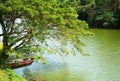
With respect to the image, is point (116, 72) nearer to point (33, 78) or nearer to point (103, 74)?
point (103, 74)

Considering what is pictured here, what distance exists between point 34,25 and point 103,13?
1384 inches

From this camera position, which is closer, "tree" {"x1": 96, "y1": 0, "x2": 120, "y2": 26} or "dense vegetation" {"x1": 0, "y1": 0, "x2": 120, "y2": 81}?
"dense vegetation" {"x1": 0, "y1": 0, "x2": 120, "y2": 81}

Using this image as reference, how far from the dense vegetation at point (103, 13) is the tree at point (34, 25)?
3128cm

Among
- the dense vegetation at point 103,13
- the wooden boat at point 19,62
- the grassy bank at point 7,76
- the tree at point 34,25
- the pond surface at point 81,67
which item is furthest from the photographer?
the dense vegetation at point 103,13

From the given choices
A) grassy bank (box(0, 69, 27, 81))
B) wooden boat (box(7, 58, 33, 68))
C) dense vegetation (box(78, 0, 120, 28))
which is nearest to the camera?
grassy bank (box(0, 69, 27, 81))

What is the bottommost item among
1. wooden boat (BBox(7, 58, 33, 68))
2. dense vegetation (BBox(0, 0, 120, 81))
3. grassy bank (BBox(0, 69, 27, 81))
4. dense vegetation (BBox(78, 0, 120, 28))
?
dense vegetation (BBox(78, 0, 120, 28))

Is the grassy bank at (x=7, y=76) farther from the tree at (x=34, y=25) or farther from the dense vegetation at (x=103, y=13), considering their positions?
the dense vegetation at (x=103, y=13)

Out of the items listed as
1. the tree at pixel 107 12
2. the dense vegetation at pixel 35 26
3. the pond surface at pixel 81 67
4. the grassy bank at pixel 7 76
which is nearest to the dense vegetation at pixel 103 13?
the tree at pixel 107 12

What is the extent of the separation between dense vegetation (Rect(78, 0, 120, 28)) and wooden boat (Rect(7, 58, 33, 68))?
30254 millimetres

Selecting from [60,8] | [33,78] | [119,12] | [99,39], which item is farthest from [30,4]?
[119,12]

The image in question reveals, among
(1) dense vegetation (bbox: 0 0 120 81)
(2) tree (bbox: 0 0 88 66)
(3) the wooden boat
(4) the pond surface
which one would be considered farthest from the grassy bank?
(3) the wooden boat

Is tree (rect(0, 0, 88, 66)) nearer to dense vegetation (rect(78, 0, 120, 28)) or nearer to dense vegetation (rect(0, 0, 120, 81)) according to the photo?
dense vegetation (rect(0, 0, 120, 81))

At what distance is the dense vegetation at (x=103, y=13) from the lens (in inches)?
2178

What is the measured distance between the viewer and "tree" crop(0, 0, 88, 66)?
22.2 m
